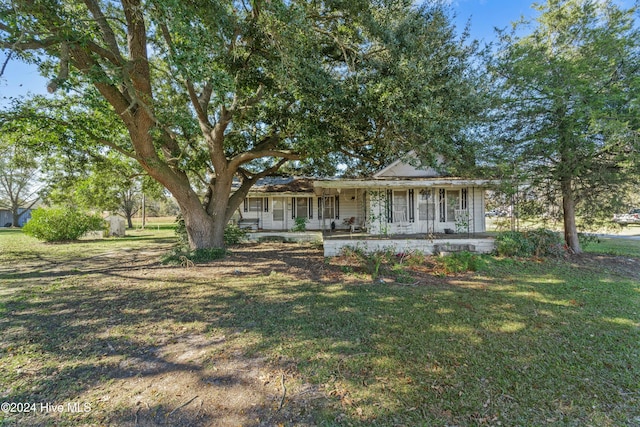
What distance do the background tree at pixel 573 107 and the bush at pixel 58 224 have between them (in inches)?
885

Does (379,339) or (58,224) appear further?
(58,224)

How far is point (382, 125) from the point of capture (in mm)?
8555

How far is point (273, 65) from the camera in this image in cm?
741

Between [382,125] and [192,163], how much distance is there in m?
7.82

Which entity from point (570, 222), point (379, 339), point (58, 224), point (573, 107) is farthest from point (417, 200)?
point (58, 224)

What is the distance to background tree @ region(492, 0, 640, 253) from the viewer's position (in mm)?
8430

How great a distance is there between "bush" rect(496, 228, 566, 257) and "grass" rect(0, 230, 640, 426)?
2589 mm

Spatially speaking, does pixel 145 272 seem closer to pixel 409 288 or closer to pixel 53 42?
pixel 53 42

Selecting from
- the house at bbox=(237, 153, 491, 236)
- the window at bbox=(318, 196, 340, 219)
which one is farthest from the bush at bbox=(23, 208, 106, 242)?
the house at bbox=(237, 153, 491, 236)

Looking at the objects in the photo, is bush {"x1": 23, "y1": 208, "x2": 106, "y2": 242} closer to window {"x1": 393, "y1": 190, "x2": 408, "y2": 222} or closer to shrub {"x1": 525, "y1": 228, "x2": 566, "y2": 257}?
window {"x1": 393, "y1": 190, "x2": 408, "y2": 222}

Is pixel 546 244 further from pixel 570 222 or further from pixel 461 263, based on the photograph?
pixel 461 263

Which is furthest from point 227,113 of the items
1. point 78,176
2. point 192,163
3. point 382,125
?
point 78,176

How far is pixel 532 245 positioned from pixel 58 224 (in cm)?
2369

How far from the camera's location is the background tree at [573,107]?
8.43 metres
